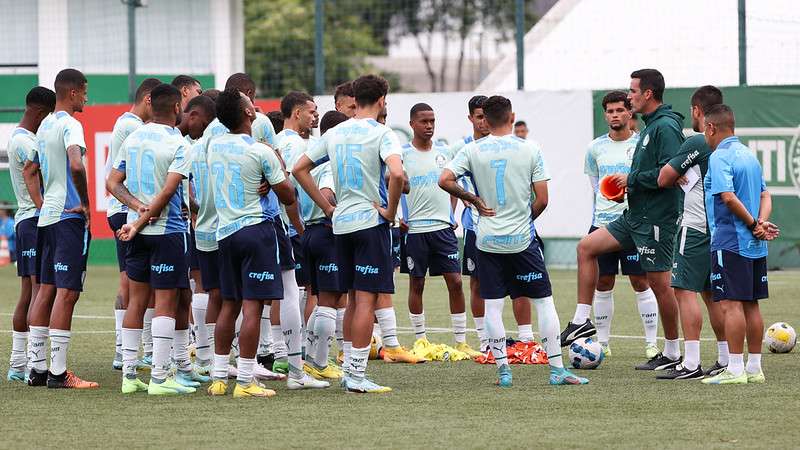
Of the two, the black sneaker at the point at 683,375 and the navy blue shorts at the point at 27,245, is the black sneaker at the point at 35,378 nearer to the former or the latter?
the navy blue shorts at the point at 27,245

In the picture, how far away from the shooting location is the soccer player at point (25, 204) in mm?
10406

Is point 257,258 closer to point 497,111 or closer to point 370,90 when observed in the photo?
point 370,90

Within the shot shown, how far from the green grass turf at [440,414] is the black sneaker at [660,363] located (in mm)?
204

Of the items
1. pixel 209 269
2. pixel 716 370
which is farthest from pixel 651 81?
pixel 209 269

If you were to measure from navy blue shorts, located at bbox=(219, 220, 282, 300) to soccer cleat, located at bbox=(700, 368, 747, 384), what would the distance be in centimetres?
330

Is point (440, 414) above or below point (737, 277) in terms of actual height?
below

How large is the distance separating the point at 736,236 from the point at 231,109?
12.4 feet

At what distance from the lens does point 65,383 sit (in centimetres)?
1009

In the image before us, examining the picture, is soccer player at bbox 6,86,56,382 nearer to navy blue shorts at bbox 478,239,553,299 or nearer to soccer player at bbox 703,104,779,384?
navy blue shorts at bbox 478,239,553,299

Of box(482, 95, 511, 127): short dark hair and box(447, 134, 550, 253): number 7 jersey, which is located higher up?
box(482, 95, 511, 127): short dark hair

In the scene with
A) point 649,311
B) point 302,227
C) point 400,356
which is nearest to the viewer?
point 302,227

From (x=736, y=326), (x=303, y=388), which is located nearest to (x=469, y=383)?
(x=303, y=388)

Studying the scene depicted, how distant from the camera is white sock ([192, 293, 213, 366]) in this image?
10.5m

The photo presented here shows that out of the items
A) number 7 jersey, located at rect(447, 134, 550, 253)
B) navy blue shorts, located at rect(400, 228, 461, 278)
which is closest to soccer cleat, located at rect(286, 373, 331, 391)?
number 7 jersey, located at rect(447, 134, 550, 253)
